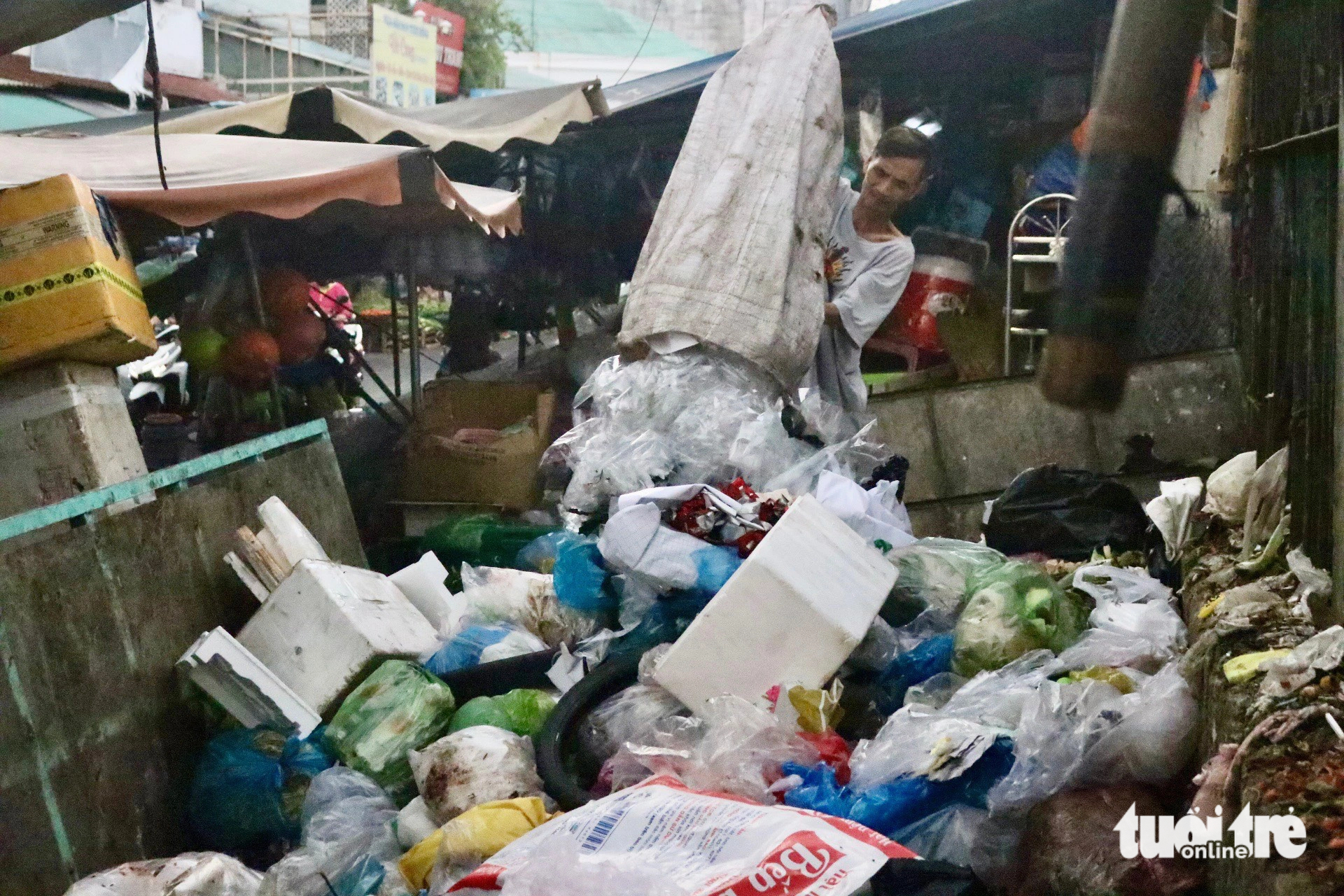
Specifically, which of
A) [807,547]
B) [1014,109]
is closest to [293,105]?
[1014,109]

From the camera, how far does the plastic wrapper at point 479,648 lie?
419 centimetres

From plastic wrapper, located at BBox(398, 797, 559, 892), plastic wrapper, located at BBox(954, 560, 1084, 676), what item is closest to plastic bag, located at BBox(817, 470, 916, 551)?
plastic wrapper, located at BBox(954, 560, 1084, 676)

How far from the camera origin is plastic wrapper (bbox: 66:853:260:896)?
2.93 meters

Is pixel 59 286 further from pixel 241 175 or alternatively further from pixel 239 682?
pixel 239 682

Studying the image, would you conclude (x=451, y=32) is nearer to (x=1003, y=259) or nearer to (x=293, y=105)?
(x=293, y=105)

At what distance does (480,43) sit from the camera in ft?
77.7

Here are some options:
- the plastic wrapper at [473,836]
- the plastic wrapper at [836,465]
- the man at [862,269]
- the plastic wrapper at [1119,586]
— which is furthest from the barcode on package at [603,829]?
the man at [862,269]

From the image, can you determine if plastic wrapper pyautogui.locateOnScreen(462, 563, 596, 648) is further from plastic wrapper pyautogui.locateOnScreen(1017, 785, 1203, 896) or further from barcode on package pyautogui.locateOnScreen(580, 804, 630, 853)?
plastic wrapper pyautogui.locateOnScreen(1017, 785, 1203, 896)

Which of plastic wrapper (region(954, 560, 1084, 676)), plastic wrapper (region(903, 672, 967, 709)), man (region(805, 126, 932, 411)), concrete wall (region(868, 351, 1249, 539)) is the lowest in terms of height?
concrete wall (region(868, 351, 1249, 539))

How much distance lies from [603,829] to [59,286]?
3.46m

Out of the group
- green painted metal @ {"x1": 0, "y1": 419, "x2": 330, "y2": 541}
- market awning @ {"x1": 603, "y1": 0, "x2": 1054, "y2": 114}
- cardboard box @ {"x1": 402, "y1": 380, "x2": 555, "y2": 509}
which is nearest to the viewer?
green painted metal @ {"x1": 0, "y1": 419, "x2": 330, "y2": 541}

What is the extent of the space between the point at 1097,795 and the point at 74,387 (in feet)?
12.6

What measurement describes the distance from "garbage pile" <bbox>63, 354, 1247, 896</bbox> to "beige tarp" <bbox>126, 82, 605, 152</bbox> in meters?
4.05

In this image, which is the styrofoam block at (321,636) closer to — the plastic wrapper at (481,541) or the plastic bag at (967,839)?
the plastic wrapper at (481,541)
